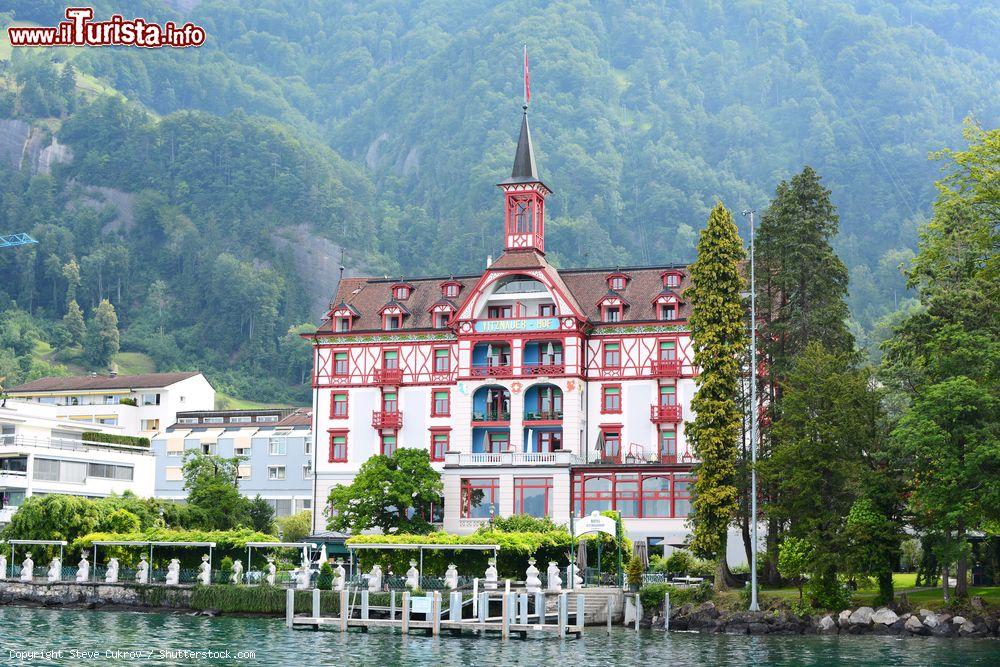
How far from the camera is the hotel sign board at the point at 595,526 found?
210 ft

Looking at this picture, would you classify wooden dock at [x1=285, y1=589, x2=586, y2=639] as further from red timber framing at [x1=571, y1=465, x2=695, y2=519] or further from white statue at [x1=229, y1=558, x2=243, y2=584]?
red timber framing at [x1=571, y1=465, x2=695, y2=519]

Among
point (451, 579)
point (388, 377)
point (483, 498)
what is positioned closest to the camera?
point (451, 579)

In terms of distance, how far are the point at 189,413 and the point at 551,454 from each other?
187ft

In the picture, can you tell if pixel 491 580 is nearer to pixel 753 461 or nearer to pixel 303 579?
pixel 303 579

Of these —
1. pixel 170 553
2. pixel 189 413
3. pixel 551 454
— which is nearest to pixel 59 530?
pixel 170 553

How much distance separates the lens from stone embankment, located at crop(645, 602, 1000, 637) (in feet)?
181

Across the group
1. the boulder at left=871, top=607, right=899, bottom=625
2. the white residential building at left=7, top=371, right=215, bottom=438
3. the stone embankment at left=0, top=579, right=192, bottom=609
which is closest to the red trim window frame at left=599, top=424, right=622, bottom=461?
the boulder at left=871, top=607, right=899, bottom=625

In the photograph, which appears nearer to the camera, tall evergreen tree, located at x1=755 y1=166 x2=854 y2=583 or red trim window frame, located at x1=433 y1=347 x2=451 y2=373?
tall evergreen tree, located at x1=755 y1=166 x2=854 y2=583

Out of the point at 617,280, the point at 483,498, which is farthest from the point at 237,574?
the point at 617,280

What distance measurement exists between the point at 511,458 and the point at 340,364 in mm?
14417

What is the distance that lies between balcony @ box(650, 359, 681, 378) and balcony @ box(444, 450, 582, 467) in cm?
724

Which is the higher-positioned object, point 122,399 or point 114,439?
point 122,399

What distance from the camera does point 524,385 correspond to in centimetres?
8400

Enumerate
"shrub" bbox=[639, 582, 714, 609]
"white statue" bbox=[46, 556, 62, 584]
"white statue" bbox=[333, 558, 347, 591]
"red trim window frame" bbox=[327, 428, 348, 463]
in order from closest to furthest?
"white statue" bbox=[333, 558, 347, 591] → "shrub" bbox=[639, 582, 714, 609] → "white statue" bbox=[46, 556, 62, 584] → "red trim window frame" bbox=[327, 428, 348, 463]
